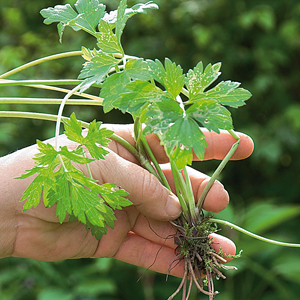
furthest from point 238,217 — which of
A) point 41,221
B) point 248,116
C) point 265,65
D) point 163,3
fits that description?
point 41,221

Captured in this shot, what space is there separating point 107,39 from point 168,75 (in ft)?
0.43

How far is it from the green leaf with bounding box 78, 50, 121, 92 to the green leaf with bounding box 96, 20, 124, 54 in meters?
0.01

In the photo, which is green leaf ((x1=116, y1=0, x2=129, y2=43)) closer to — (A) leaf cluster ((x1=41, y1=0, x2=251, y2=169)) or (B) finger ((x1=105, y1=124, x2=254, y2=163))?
(A) leaf cluster ((x1=41, y1=0, x2=251, y2=169))

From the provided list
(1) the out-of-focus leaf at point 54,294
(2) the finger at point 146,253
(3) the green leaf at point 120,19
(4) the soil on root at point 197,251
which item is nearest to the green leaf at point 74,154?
(3) the green leaf at point 120,19

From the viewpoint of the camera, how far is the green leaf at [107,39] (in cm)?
79

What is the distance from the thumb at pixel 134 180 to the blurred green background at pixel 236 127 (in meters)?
1.15

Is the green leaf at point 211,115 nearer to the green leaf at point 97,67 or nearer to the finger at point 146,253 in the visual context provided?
the green leaf at point 97,67

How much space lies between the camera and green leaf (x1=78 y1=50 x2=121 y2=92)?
29.7 inches

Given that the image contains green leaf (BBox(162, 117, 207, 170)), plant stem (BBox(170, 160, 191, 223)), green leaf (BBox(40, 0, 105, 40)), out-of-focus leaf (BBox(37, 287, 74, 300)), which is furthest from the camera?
out-of-focus leaf (BBox(37, 287, 74, 300))

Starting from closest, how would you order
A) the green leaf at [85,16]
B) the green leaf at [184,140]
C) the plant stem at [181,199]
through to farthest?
the green leaf at [184,140], the green leaf at [85,16], the plant stem at [181,199]

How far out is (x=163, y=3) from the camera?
105 inches

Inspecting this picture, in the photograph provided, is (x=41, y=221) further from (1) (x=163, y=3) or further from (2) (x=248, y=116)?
(1) (x=163, y=3)

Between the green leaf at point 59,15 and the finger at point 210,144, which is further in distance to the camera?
the finger at point 210,144

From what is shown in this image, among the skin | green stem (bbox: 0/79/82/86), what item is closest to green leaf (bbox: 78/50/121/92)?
green stem (bbox: 0/79/82/86)
